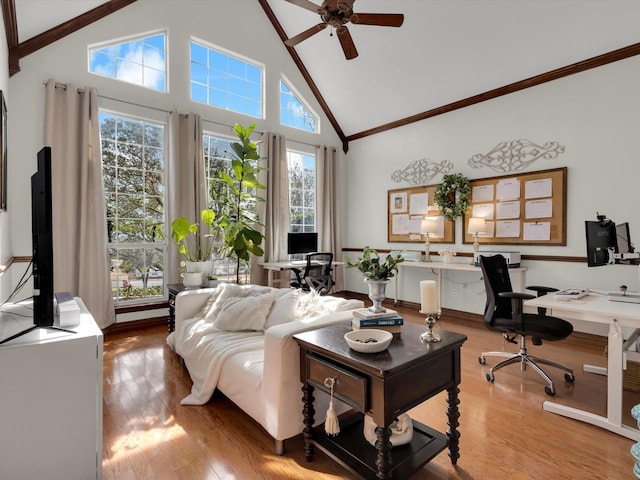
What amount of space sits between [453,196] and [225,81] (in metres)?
3.80

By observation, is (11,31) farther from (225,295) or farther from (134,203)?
(225,295)

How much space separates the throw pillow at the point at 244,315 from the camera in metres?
2.60

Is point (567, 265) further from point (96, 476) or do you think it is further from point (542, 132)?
point (96, 476)

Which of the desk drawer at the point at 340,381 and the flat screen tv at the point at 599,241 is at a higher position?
the flat screen tv at the point at 599,241

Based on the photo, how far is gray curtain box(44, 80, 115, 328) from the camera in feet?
12.4

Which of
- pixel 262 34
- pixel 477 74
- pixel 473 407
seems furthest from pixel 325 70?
pixel 473 407

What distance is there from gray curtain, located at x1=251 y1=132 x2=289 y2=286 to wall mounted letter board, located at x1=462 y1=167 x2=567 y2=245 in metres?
2.85

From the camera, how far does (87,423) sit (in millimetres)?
1426

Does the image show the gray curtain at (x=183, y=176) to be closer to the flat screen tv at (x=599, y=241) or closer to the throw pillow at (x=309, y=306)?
the throw pillow at (x=309, y=306)

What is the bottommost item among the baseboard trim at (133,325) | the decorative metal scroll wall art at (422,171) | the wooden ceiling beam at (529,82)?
the baseboard trim at (133,325)

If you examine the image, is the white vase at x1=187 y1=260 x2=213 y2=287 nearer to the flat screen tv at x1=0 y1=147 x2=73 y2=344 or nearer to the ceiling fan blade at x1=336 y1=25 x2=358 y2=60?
the flat screen tv at x1=0 y1=147 x2=73 y2=344

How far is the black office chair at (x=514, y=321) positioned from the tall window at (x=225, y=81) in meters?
4.24

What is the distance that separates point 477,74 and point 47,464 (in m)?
5.43

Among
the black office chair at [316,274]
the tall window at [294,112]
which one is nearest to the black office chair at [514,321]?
the black office chair at [316,274]
